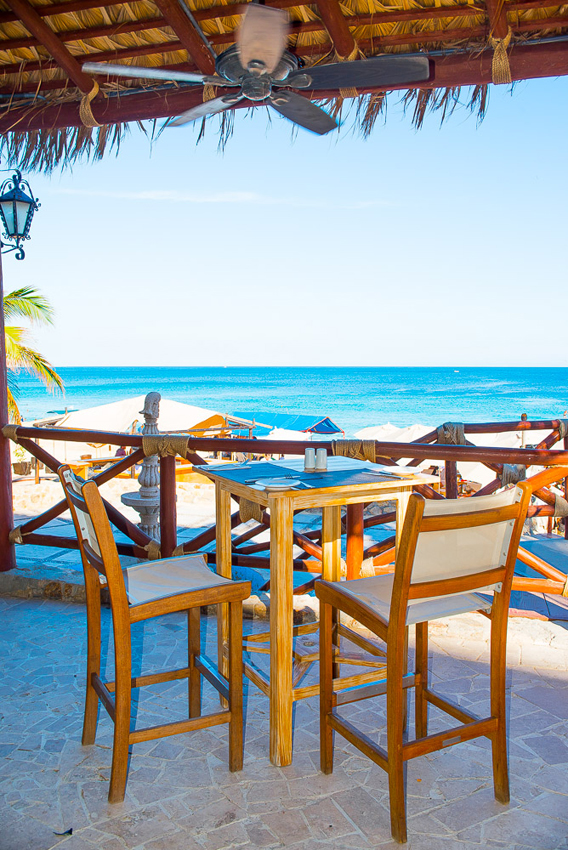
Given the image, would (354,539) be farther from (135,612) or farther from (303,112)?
(303,112)

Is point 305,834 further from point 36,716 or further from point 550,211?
point 550,211

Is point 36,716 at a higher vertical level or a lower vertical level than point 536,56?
lower

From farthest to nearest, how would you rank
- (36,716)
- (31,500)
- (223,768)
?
(31,500)
(36,716)
(223,768)

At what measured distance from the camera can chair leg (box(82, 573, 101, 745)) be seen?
204 cm

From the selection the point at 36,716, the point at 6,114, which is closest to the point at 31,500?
the point at 6,114

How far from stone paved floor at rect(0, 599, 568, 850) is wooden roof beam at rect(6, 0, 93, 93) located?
2968 millimetres

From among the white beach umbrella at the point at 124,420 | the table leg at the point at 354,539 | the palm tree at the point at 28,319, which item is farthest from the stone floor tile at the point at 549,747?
the white beach umbrella at the point at 124,420

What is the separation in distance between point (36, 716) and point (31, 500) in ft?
16.6

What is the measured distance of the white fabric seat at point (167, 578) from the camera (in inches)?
72.6

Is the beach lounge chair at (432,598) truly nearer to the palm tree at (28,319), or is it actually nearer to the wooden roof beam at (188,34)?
the wooden roof beam at (188,34)

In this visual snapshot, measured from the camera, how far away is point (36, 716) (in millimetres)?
2264

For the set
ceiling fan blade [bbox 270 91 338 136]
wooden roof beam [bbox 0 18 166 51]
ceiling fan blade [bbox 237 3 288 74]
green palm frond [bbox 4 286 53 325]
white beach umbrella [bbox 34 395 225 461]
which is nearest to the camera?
ceiling fan blade [bbox 237 3 288 74]

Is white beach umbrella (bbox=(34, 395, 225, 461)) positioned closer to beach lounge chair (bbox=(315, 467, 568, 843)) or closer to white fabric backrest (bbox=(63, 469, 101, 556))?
white fabric backrest (bbox=(63, 469, 101, 556))

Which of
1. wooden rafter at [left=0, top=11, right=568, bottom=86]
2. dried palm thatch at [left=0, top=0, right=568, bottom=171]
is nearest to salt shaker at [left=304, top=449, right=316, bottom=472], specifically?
dried palm thatch at [left=0, top=0, right=568, bottom=171]
